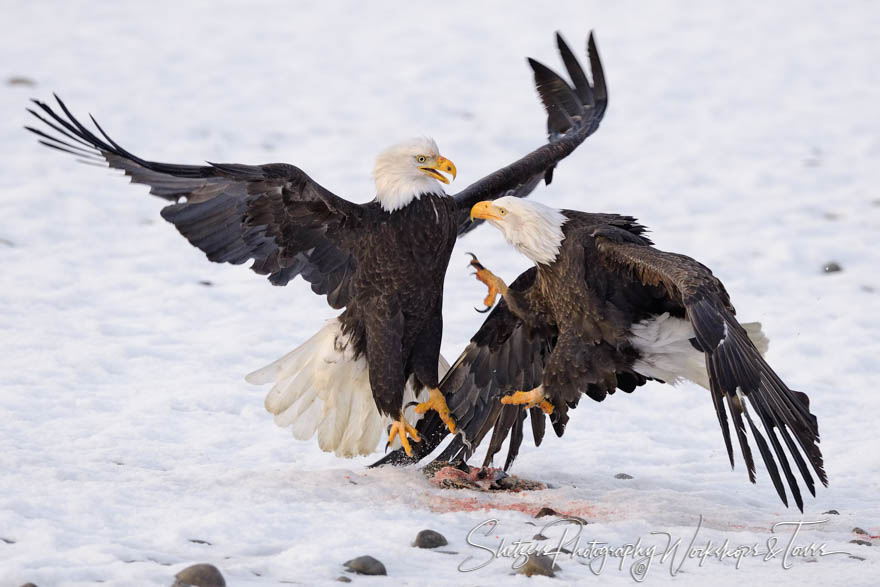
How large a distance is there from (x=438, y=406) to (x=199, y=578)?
204 centimetres

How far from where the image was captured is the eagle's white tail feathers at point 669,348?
15.0ft

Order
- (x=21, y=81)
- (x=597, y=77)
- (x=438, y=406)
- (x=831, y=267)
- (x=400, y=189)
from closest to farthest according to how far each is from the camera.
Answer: (x=400, y=189) < (x=438, y=406) < (x=597, y=77) < (x=831, y=267) < (x=21, y=81)

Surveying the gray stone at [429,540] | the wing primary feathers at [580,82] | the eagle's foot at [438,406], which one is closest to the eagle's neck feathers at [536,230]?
the eagle's foot at [438,406]

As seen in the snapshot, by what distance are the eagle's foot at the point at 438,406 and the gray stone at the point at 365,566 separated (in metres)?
Result: 1.66

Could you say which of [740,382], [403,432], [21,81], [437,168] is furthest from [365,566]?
[21,81]

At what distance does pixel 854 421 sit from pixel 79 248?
15.2 ft

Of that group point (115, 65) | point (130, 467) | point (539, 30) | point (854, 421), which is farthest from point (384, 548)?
point (539, 30)

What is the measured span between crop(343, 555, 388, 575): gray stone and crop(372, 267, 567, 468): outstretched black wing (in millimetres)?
1575

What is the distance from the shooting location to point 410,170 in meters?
4.86

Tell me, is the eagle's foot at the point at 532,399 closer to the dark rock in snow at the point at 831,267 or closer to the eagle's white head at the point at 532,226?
the eagle's white head at the point at 532,226

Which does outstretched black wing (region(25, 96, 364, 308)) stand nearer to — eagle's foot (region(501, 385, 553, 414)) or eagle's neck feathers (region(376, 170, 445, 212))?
eagle's neck feathers (region(376, 170, 445, 212))

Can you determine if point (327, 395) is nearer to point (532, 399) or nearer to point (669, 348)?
point (532, 399)

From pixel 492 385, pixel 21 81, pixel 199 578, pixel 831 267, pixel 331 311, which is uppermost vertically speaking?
pixel 21 81

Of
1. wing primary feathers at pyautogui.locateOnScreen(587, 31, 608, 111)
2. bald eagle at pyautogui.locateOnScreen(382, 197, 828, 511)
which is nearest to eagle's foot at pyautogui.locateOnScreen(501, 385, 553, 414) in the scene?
bald eagle at pyautogui.locateOnScreen(382, 197, 828, 511)
